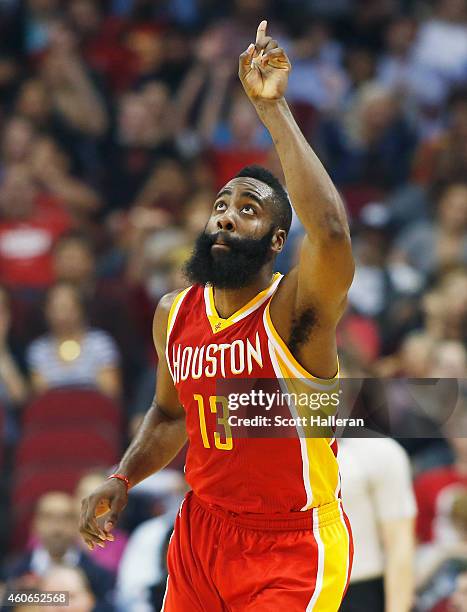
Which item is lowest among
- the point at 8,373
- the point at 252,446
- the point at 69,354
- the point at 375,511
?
the point at 252,446

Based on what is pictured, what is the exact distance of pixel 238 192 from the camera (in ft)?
14.0

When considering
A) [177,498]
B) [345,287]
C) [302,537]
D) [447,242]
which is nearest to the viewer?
[345,287]

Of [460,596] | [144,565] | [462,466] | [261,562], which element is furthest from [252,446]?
[462,466]

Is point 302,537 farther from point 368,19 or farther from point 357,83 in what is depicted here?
point 368,19

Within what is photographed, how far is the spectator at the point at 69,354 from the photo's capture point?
28.3ft

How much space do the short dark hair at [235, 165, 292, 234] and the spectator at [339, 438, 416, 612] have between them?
1.73 m

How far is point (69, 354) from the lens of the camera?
28.4 ft

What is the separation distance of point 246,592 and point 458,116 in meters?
7.54

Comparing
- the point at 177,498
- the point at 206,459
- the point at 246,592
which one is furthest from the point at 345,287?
the point at 177,498

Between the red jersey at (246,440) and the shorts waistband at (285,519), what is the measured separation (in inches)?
1.0

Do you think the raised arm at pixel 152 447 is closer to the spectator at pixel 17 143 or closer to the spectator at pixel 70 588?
the spectator at pixel 70 588

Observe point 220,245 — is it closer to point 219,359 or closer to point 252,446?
point 219,359

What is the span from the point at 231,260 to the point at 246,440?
660 mm

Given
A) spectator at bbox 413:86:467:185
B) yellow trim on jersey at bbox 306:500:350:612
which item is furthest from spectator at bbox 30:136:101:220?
yellow trim on jersey at bbox 306:500:350:612
